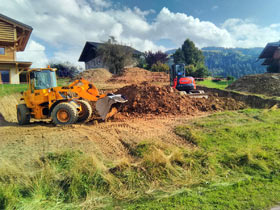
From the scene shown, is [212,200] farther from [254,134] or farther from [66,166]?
[254,134]

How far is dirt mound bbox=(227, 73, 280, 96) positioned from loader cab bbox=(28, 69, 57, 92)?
53.2 feet

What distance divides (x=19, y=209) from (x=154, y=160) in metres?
2.76

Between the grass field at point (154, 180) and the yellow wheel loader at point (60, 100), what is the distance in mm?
3251

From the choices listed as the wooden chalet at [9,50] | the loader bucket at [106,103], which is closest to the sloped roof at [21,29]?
the wooden chalet at [9,50]

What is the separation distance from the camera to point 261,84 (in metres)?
17.4

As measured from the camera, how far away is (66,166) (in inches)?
190

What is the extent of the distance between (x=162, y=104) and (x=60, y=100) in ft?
16.6

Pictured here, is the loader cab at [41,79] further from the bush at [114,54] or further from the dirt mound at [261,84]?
the bush at [114,54]

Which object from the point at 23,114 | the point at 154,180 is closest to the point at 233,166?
the point at 154,180

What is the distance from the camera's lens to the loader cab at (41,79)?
888cm

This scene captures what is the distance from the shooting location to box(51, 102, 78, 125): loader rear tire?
8234 mm

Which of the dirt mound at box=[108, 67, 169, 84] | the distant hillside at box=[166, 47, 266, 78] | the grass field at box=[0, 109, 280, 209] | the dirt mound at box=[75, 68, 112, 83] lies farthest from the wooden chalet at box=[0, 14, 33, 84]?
the distant hillside at box=[166, 47, 266, 78]

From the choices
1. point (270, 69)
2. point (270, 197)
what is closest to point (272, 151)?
point (270, 197)

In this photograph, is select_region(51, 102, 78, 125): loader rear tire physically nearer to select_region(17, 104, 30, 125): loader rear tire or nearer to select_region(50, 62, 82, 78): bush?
select_region(17, 104, 30, 125): loader rear tire
